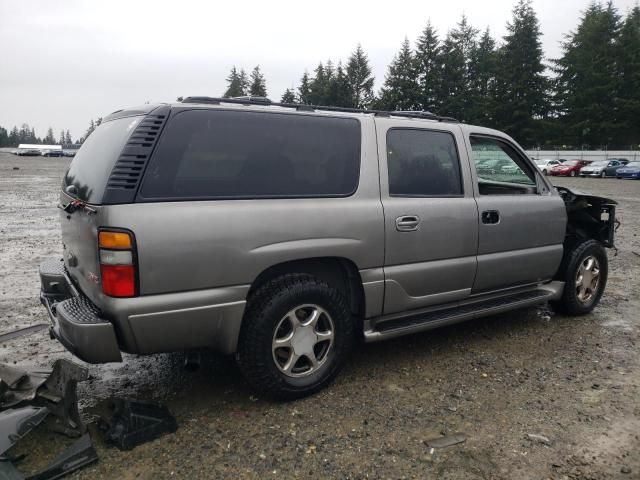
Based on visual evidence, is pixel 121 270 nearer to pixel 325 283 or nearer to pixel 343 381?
pixel 325 283

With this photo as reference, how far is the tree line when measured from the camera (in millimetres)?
54594

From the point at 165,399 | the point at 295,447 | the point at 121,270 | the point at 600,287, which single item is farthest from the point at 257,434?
the point at 600,287

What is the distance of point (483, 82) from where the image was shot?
68.6 m

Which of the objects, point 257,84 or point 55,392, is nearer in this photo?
point 55,392

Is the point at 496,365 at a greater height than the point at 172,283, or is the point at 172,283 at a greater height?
the point at 172,283

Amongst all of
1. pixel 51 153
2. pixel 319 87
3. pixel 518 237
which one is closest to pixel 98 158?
pixel 518 237

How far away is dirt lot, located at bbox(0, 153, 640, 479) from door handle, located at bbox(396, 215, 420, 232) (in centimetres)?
105

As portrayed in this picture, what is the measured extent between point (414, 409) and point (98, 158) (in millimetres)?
2463

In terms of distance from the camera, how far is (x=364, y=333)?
12.0 ft

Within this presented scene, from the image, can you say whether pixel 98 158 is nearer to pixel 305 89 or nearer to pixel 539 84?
pixel 539 84

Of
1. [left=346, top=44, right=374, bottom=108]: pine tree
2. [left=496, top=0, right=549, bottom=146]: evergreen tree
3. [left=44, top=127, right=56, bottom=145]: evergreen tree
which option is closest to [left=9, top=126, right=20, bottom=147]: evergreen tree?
[left=44, top=127, right=56, bottom=145]: evergreen tree

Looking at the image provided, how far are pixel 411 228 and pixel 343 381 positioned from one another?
117 cm

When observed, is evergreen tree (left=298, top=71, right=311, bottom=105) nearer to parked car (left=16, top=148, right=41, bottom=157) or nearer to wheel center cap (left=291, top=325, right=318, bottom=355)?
parked car (left=16, top=148, right=41, bottom=157)

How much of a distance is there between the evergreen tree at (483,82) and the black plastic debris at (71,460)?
189 feet
